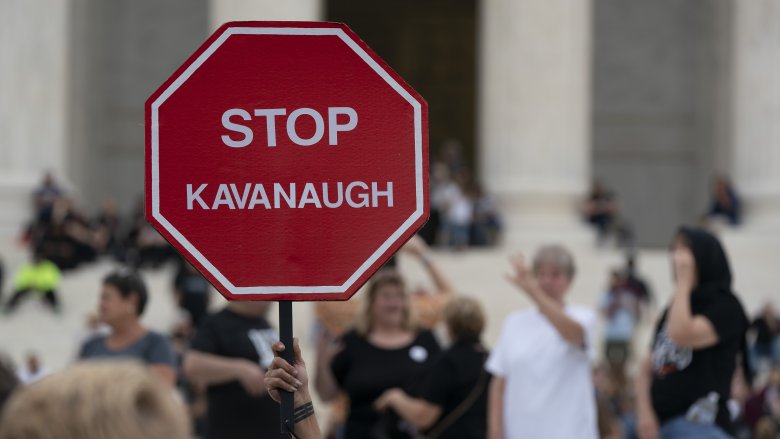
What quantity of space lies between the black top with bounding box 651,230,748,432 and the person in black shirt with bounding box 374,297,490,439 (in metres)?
1.15

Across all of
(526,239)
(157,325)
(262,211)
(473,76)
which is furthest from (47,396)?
(473,76)

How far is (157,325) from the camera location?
2012 centimetres

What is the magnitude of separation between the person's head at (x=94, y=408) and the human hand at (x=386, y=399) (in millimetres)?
5144

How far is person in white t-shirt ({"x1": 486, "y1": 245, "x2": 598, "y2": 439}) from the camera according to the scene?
6848 millimetres

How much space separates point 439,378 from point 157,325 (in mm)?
13135

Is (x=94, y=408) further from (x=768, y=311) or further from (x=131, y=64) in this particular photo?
(x=131, y=64)

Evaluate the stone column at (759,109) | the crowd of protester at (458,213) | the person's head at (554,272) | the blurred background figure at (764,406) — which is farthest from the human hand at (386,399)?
the stone column at (759,109)

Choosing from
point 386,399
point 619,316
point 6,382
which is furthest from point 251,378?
point 619,316

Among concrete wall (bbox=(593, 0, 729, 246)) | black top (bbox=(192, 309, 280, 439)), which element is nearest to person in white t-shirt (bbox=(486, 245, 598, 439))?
black top (bbox=(192, 309, 280, 439))

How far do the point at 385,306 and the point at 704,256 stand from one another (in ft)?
5.78

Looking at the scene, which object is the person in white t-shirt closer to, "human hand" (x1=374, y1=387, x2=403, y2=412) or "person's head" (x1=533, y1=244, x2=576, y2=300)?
"person's head" (x1=533, y1=244, x2=576, y2=300)

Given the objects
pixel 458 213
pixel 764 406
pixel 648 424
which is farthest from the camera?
pixel 458 213

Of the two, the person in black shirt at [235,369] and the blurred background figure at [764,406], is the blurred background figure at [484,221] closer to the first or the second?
the blurred background figure at [764,406]

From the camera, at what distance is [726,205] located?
2642 cm
